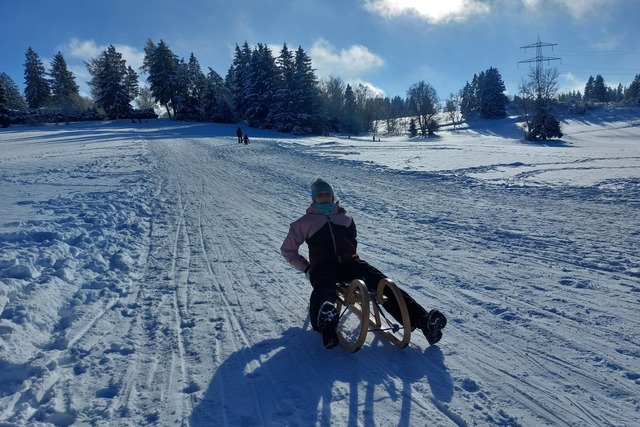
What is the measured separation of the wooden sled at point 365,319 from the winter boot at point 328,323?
0.19 m

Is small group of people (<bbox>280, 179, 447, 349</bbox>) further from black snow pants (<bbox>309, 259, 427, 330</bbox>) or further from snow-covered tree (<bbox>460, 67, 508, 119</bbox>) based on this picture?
snow-covered tree (<bbox>460, 67, 508, 119</bbox>)

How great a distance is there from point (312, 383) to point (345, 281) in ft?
3.71

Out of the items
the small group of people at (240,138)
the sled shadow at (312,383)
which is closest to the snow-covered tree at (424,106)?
the small group of people at (240,138)

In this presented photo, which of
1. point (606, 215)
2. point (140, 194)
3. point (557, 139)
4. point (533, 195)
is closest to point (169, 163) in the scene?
point (140, 194)

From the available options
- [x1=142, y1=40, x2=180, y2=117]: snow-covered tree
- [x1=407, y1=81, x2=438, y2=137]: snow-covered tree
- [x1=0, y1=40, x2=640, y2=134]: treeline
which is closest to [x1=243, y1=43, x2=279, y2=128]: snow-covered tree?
[x1=0, y1=40, x2=640, y2=134]: treeline

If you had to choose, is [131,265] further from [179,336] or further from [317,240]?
[317,240]

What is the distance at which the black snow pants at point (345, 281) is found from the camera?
11.5 feet

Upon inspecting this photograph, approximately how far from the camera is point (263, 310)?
4.36 m

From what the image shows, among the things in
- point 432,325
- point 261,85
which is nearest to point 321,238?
point 432,325

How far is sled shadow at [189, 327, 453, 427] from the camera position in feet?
8.93

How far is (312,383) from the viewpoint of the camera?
3.06 meters

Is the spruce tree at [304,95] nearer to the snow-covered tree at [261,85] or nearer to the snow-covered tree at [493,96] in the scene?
the snow-covered tree at [261,85]

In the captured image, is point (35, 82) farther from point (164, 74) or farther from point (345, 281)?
point (345, 281)

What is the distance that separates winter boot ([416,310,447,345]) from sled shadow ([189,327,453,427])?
16 cm
